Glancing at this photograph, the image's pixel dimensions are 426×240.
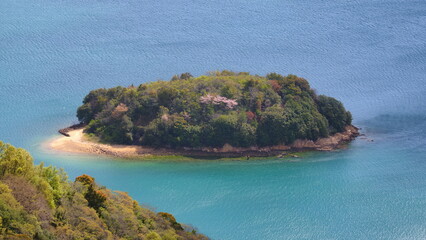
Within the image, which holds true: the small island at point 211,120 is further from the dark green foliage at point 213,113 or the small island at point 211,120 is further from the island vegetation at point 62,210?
the island vegetation at point 62,210

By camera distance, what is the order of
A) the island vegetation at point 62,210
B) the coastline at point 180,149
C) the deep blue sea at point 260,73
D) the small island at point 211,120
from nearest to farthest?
the island vegetation at point 62,210, the deep blue sea at point 260,73, the coastline at point 180,149, the small island at point 211,120

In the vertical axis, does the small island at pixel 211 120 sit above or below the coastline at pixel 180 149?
above

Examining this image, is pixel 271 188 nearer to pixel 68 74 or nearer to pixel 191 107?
pixel 191 107

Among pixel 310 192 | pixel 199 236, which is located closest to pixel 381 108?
pixel 310 192

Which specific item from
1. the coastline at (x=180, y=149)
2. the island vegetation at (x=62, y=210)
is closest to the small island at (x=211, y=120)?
the coastline at (x=180, y=149)

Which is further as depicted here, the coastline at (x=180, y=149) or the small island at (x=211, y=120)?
the small island at (x=211, y=120)

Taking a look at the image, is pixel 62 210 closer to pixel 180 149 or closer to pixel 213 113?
pixel 180 149

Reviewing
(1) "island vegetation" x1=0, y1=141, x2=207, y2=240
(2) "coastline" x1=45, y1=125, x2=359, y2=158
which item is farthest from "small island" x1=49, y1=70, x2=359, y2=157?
(1) "island vegetation" x1=0, y1=141, x2=207, y2=240

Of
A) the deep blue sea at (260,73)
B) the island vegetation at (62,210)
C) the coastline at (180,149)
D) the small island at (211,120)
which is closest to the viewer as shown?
the island vegetation at (62,210)
